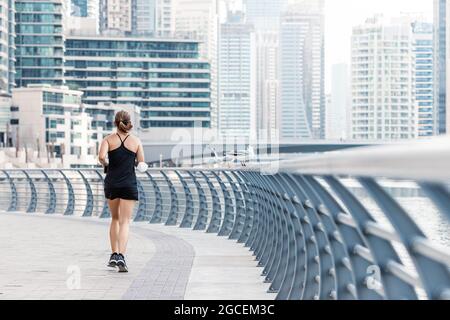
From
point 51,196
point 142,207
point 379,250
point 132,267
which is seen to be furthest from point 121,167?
point 51,196

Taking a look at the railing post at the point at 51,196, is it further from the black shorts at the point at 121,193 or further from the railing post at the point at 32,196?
the black shorts at the point at 121,193

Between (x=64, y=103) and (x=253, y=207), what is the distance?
6071 inches

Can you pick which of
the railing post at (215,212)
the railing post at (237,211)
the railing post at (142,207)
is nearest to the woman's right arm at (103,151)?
the railing post at (237,211)

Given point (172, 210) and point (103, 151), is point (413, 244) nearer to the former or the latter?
point (103, 151)

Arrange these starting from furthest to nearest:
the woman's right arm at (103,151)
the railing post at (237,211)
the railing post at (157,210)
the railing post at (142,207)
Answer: the railing post at (142,207)
the railing post at (157,210)
the railing post at (237,211)
the woman's right arm at (103,151)

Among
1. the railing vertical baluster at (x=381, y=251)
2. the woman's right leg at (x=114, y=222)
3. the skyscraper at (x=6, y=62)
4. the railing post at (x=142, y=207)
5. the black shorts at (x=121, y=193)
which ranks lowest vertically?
the railing post at (x=142, y=207)

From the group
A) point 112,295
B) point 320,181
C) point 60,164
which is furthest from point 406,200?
point 60,164

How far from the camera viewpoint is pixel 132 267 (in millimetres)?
12188

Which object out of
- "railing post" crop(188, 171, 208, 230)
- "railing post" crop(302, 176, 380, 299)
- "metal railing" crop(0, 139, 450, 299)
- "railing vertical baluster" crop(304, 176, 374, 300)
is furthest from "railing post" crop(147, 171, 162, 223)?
"railing vertical baluster" crop(304, 176, 374, 300)

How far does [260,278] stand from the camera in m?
11.0

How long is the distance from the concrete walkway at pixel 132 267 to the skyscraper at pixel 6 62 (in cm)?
13882

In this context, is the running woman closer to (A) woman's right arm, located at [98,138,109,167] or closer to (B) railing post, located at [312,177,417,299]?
(A) woman's right arm, located at [98,138,109,167]

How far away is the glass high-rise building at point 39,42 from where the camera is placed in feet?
624
